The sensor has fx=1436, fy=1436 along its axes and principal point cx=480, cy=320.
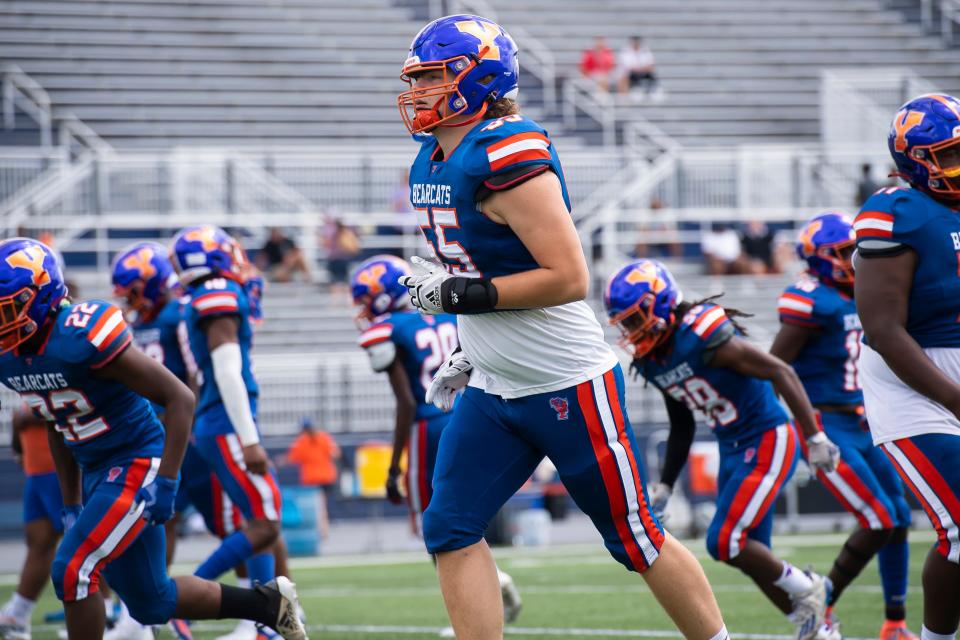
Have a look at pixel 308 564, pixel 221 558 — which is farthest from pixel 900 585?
pixel 308 564

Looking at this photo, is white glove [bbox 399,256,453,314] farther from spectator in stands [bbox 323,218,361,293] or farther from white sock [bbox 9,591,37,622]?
spectator in stands [bbox 323,218,361,293]

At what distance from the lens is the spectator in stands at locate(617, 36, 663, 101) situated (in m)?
23.1

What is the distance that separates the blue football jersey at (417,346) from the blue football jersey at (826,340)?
1.95 meters

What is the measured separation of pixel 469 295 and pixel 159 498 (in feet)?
5.92

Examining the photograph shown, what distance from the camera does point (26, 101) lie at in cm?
2022

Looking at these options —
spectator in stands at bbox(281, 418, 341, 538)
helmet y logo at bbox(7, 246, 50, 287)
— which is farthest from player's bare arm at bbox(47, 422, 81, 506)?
spectator in stands at bbox(281, 418, 341, 538)

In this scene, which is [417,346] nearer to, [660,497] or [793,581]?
[660,497]

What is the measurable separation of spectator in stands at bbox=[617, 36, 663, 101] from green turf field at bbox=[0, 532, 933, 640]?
11524mm

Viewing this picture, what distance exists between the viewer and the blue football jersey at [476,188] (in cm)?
419

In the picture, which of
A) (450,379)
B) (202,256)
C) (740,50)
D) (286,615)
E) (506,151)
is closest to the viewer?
(506,151)

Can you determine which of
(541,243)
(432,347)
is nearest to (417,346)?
(432,347)

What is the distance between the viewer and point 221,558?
6891mm

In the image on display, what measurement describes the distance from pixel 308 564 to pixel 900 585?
293 inches

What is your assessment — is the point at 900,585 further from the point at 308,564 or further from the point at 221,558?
the point at 308,564
